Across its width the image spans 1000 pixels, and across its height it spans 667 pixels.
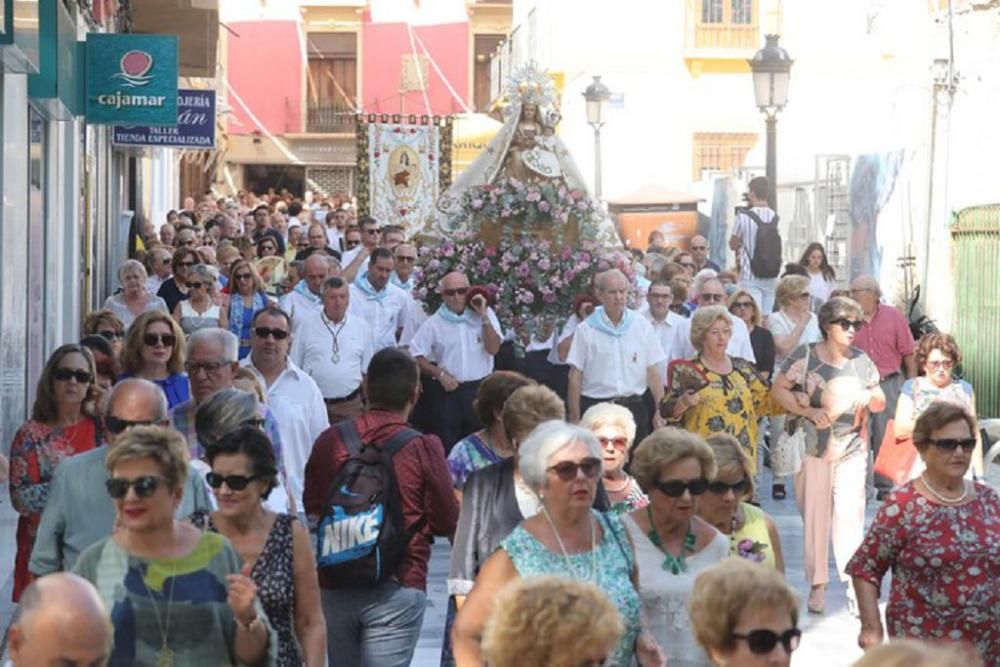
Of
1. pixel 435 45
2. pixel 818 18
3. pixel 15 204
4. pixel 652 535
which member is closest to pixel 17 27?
pixel 15 204

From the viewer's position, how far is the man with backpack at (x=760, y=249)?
67.6 ft

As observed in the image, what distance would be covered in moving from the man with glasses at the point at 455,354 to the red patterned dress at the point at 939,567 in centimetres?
655

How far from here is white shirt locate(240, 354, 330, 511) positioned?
950cm

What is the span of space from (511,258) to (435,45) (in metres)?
49.6

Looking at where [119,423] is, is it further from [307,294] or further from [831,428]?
[307,294]

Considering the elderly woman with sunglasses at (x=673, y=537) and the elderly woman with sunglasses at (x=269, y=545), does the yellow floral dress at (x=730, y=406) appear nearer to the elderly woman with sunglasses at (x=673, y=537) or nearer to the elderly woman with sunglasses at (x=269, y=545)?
the elderly woman with sunglasses at (x=673, y=537)

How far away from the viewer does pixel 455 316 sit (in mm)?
14734

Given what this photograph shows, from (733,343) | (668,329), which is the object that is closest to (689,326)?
(668,329)

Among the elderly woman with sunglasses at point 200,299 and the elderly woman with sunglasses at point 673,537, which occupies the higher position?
the elderly woman with sunglasses at point 200,299

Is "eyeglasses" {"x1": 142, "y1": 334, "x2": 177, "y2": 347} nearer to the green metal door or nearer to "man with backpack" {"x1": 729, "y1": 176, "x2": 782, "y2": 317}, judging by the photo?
"man with backpack" {"x1": 729, "y1": 176, "x2": 782, "y2": 317}

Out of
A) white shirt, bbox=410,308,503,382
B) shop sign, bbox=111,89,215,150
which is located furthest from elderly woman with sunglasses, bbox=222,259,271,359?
shop sign, bbox=111,89,215,150

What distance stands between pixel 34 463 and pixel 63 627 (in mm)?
4106

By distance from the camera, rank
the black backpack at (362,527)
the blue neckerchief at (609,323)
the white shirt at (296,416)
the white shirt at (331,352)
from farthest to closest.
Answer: the blue neckerchief at (609,323) < the white shirt at (331,352) < the white shirt at (296,416) < the black backpack at (362,527)

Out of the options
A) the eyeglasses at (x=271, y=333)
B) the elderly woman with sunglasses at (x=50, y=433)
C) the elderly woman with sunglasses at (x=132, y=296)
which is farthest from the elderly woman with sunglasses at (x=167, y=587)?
the elderly woman with sunglasses at (x=132, y=296)
